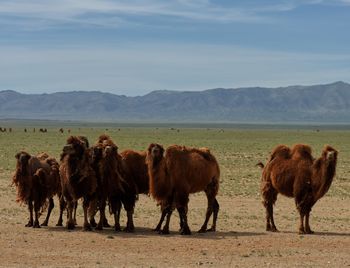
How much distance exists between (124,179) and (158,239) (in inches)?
80.6

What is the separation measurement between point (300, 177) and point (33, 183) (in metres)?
6.22

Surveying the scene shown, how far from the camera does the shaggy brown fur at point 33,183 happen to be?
17.3 meters

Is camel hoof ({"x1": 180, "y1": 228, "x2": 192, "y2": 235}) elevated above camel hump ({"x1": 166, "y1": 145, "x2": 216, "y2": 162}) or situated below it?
below

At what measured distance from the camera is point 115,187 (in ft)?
55.8

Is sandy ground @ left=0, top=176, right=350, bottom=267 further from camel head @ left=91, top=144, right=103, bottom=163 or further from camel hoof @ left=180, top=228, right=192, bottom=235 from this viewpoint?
camel head @ left=91, top=144, right=103, bottom=163

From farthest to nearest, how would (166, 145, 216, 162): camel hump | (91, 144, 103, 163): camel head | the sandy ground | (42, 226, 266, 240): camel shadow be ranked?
1. (166, 145, 216, 162): camel hump
2. (91, 144, 103, 163): camel head
3. (42, 226, 266, 240): camel shadow
4. the sandy ground

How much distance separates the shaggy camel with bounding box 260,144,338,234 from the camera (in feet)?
56.0

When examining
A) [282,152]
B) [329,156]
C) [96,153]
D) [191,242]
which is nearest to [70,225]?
[96,153]

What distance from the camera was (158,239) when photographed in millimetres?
15742

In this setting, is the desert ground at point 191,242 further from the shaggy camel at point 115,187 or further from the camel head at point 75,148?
the camel head at point 75,148

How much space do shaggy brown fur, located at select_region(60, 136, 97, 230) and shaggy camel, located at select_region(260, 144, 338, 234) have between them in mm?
4216

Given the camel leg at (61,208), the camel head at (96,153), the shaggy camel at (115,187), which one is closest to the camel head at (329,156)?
the shaggy camel at (115,187)

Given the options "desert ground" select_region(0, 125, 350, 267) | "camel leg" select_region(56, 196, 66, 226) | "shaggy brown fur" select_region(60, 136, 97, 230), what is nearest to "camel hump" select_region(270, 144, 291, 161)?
"desert ground" select_region(0, 125, 350, 267)

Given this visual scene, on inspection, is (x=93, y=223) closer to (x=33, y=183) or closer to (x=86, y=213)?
(x=86, y=213)
